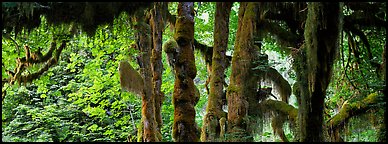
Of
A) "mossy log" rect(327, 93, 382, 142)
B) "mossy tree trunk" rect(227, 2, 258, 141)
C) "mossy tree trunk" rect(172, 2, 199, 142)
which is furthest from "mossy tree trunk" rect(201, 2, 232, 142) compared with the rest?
"mossy log" rect(327, 93, 382, 142)

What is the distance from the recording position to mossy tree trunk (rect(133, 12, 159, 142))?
9555 mm

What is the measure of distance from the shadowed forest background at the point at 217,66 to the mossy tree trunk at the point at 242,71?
0.02m

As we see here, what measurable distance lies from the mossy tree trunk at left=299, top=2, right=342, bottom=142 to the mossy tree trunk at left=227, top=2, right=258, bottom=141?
236 centimetres

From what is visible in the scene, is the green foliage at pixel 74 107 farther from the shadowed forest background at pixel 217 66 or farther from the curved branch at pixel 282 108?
the curved branch at pixel 282 108

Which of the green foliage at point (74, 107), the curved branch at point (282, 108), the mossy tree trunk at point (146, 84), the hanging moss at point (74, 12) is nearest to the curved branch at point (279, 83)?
the curved branch at point (282, 108)

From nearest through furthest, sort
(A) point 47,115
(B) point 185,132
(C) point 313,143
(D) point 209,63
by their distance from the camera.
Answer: (C) point 313,143
(B) point 185,132
(D) point 209,63
(A) point 47,115

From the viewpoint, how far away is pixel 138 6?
5.13 metres

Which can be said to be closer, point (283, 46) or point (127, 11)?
point (127, 11)

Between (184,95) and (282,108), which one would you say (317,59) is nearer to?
(184,95)

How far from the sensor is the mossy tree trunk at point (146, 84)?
31.3ft

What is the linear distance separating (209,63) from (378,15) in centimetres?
518

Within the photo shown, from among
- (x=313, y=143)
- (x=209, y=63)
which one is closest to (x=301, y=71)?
(x=313, y=143)

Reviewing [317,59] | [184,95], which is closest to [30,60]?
[184,95]

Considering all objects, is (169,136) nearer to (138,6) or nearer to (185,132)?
(185,132)
